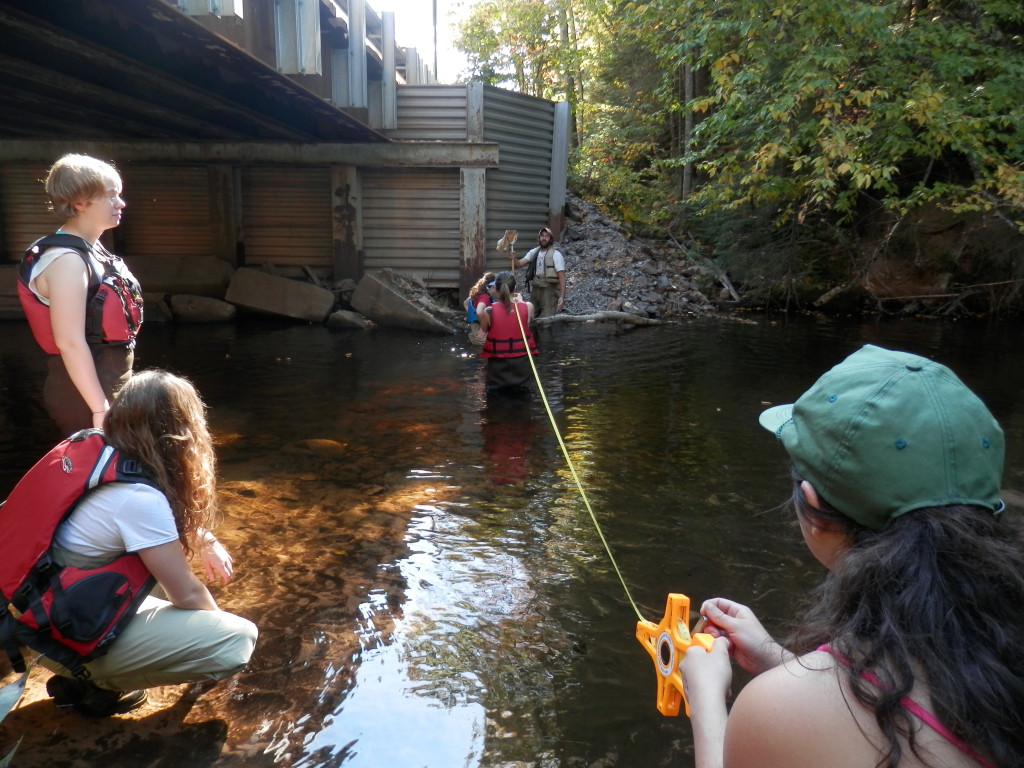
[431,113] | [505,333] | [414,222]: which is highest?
[431,113]

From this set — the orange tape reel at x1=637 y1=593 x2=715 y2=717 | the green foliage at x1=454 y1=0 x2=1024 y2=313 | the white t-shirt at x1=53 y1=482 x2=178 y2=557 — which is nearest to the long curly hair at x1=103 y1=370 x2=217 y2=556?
the white t-shirt at x1=53 y1=482 x2=178 y2=557

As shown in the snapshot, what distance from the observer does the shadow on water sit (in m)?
2.88

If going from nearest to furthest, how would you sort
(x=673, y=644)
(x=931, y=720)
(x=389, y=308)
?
(x=931, y=720)
(x=673, y=644)
(x=389, y=308)

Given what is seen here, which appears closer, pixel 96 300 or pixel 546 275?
pixel 96 300

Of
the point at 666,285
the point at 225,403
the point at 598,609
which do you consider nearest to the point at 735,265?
the point at 666,285

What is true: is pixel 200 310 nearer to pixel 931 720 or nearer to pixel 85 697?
pixel 85 697

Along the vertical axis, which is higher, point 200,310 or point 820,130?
point 820,130

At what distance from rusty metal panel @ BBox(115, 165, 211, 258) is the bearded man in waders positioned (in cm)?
771

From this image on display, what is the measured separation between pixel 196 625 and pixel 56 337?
55.1 inches

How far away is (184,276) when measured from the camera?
15.9 metres

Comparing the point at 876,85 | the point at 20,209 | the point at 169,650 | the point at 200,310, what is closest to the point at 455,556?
the point at 169,650

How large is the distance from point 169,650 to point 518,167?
15.0m

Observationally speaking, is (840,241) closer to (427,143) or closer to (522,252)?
(522,252)

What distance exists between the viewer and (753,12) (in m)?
9.96
